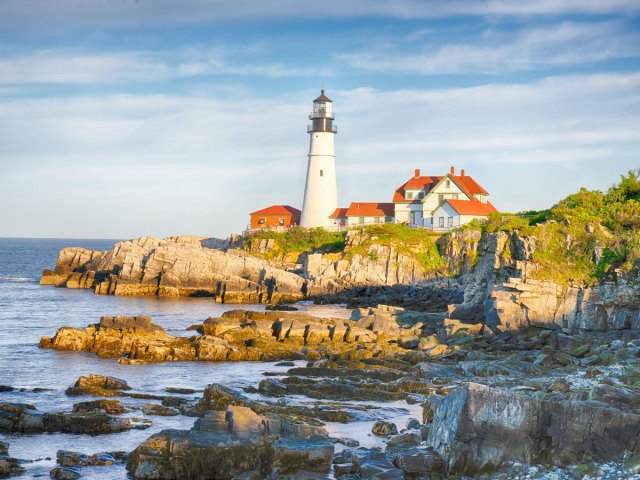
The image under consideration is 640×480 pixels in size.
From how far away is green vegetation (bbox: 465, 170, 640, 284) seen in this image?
28109mm

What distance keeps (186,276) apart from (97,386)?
3226 cm

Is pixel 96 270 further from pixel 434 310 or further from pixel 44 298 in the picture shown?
pixel 434 310

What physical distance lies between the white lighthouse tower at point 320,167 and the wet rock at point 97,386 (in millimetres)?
49142

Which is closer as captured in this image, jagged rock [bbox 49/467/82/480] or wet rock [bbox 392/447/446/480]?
wet rock [bbox 392/447/446/480]

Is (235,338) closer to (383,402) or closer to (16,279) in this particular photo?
(383,402)

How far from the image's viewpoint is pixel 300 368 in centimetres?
2216

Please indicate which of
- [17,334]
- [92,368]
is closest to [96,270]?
[17,334]

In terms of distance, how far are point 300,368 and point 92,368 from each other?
6.51 meters

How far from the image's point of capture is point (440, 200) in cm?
6619

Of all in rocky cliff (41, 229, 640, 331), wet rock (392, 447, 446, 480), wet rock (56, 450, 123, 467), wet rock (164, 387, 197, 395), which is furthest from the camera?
rocky cliff (41, 229, 640, 331)

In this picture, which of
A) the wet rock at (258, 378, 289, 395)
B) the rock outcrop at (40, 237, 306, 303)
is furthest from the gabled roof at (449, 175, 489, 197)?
the wet rock at (258, 378, 289, 395)

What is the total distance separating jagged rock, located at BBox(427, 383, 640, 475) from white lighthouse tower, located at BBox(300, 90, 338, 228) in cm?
5642

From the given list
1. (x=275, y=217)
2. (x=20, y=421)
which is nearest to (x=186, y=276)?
(x=275, y=217)

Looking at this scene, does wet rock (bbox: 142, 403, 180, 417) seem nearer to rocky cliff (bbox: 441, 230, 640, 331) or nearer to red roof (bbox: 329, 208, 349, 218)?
rocky cliff (bbox: 441, 230, 640, 331)
